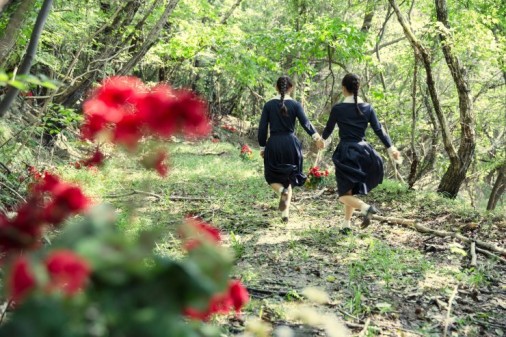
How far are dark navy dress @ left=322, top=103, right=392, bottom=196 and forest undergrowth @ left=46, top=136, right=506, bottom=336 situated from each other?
2.30ft

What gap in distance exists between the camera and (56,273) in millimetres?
968

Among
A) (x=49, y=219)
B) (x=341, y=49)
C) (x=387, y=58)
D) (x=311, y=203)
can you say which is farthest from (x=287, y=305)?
(x=387, y=58)

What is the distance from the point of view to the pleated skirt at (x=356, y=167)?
614 cm

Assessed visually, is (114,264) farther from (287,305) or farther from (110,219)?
(287,305)

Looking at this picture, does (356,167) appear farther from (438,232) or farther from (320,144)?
(438,232)

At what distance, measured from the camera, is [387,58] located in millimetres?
17156

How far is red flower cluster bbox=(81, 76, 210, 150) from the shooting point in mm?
1439

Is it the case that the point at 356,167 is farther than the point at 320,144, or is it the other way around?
the point at 320,144

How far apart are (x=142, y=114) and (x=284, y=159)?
5.60 meters

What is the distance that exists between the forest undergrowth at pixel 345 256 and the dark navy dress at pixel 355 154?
27.6 inches

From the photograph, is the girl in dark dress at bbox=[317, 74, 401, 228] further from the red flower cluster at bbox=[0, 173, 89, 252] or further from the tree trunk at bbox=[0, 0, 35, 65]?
the red flower cluster at bbox=[0, 173, 89, 252]

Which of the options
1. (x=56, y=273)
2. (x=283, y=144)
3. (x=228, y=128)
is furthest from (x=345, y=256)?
(x=228, y=128)

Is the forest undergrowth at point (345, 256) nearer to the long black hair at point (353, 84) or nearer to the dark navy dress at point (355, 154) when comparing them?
the dark navy dress at point (355, 154)

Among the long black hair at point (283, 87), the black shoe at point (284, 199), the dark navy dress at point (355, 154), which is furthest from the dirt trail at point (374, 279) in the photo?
the long black hair at point (283, 87)
